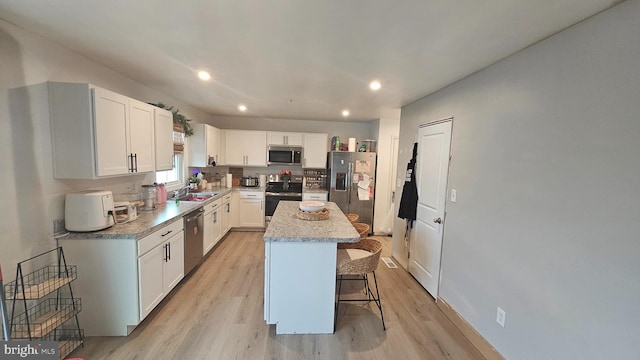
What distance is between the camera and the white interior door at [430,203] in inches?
109

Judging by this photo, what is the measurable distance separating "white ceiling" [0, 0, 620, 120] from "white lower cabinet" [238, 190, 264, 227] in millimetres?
2632

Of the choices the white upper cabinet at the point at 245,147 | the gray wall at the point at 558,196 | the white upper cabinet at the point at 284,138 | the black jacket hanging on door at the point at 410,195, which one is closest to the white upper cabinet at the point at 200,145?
the white upper cabinet at the point at 245,147

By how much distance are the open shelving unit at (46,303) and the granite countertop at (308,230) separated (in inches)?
60.7

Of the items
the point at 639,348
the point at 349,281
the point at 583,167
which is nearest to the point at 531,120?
the point at 583,167

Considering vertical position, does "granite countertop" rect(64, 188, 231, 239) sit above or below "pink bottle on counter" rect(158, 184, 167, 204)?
below

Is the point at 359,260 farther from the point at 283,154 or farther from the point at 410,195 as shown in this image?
the point at 283,154

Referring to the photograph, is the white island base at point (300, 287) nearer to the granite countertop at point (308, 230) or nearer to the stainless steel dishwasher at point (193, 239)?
the granite countertop at point (308, 230)

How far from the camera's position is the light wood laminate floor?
6.58 ft

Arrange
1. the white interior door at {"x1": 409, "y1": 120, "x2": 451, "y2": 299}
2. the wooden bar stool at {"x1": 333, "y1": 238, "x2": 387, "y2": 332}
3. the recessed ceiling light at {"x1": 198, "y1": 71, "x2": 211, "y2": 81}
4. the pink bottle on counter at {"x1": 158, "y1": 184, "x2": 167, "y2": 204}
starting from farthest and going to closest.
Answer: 1. the pink bottle on counter at {"x1": 158, "y1": 184, "x2": 167, "y2": 204}
2. the white interior door at {"x1": 409, "y1": 120, "x2": 451, "y2": 299}
3. the recessed ceiling light at {"x1": 198, "y1": 71, "x2": 211, "y2": 81}
4. the wooden bar stool at {"x1": 333, "y1": 238, "x2": 387, "y2": 332}

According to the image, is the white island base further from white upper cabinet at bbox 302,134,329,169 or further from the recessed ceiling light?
white upper cabinet at bbox 302,134,329,169

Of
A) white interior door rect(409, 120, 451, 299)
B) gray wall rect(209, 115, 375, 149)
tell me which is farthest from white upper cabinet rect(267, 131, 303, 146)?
white interior door rect(409, 120, 451, 299)

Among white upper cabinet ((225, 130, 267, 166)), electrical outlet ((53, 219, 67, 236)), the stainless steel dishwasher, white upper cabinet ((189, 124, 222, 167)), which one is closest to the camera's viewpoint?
electrical outlet ((53, 219, 67, 236))

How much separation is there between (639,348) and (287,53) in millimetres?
2672

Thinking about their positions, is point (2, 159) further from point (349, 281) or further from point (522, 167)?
point (522, 167)
